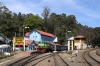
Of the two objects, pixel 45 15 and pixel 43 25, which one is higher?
pixel 45 15

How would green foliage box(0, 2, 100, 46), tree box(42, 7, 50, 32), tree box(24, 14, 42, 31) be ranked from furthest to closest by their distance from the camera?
tree box(24, 14, 42, 31) → tree box(42, 7, 50, 32) → green foliage box(0, 2, 100, 46)

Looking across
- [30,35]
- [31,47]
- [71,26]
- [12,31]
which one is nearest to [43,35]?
[30,35]

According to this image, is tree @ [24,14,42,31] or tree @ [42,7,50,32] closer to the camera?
tree @ [42,7,50,32]

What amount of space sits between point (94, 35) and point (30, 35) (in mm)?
35903

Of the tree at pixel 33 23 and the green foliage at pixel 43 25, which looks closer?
the green foliage at pixel 43 25

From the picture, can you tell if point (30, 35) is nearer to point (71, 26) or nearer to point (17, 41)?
point (17, 41)

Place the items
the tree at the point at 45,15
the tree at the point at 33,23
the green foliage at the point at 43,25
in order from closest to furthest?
1. the green foliage at the point at 43,25
2. the tree at the point at 45,15
3. the tree at the point at 33,23

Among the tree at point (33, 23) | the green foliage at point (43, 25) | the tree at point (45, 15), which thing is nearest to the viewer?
the green foliage at point (43, 25)

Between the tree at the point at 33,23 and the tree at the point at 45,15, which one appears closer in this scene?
the tree at the point at 45,15

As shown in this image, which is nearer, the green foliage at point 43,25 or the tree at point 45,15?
the green foliage at point 43,25

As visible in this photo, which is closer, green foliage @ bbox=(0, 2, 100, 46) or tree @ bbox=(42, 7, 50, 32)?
green foliage @ bbox=(0, 2, 100, 46)

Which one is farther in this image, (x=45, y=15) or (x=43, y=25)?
(x=43, y=25)

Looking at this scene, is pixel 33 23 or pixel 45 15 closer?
pixel 45 15

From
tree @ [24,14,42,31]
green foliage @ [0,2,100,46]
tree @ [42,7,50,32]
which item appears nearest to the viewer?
green foliage @ [0,2,100,46]
